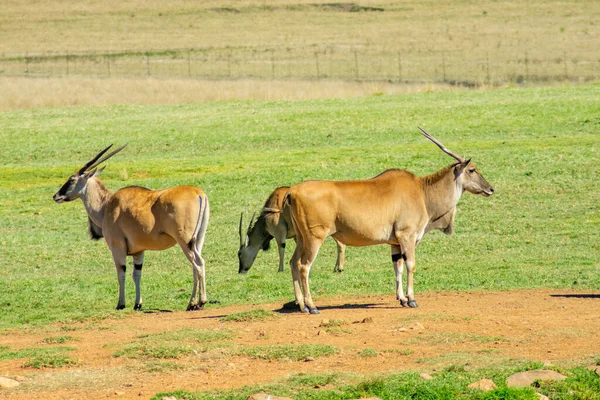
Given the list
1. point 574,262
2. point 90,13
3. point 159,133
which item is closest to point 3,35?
point 90,13

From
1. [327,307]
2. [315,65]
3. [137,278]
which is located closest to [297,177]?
[137,278]

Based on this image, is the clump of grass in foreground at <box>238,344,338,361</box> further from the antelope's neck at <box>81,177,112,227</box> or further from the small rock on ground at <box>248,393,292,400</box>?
the antelope's neck at <box>81,177,112,227</box>

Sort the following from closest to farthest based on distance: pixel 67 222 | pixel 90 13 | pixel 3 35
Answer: pixel 67 222 → pixel 3 35 → pixel 90 13

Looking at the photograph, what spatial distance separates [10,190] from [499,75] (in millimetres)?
31812

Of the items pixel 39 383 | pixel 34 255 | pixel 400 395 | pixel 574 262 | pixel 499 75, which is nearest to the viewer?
pixel 400 395

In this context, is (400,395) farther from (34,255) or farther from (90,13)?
(90,13)

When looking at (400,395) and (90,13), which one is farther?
(90,13)

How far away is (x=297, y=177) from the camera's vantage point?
25641mm

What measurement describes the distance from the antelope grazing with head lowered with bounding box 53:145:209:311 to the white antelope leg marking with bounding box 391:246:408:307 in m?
2.76

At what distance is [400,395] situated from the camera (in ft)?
30.9

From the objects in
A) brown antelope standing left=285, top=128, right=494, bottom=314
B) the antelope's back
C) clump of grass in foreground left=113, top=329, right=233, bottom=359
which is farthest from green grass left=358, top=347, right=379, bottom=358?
the antelope's back

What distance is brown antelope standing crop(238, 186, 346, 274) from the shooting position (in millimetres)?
17469

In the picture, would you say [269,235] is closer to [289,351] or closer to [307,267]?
[307,267]

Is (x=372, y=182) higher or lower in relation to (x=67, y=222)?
higher
